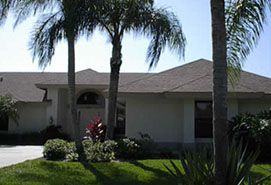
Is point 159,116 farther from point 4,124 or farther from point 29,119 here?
point 4,124

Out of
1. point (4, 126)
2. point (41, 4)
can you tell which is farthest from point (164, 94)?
point (4, 126)

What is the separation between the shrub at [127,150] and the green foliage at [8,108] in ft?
43.4

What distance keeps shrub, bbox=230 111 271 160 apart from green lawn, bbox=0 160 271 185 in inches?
65.3

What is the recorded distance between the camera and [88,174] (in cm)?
1333

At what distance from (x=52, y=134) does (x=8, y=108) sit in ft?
10.7

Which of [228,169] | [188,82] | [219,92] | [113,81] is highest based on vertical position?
[188,82]

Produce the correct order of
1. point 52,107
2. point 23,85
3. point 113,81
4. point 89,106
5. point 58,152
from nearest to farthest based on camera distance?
point 58,152 < point 113,81 < point 52,107 < point 89,106 < point 23,85

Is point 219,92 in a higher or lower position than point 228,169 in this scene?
higher

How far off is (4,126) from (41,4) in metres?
16.6

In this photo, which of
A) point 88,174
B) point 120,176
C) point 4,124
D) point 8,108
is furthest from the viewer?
point 4,124

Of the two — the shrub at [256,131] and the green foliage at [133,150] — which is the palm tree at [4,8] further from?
the shrub at [256,131]

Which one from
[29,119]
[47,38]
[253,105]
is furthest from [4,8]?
[29,119]

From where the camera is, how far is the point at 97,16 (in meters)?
17.5

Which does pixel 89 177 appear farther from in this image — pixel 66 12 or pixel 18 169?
pixel 66 12
